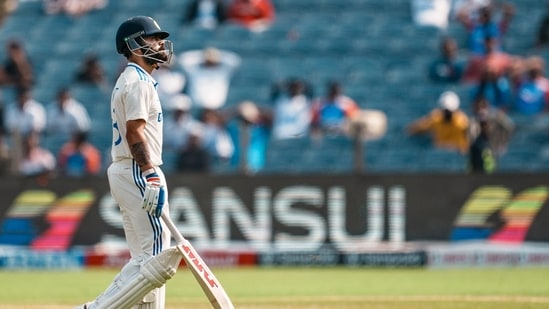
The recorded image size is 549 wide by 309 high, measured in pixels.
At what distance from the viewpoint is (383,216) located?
14.2m

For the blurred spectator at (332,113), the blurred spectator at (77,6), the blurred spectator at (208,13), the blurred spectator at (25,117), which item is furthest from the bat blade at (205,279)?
the blurred spectator at (77,6)

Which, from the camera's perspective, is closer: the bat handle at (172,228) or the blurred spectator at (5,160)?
the bat handle at (172,228)

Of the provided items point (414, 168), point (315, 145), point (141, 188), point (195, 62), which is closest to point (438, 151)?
point (414, 168)

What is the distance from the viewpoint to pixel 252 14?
18141 millimetres

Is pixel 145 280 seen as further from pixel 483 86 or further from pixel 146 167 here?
pixel 483 86

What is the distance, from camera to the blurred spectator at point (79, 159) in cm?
1519

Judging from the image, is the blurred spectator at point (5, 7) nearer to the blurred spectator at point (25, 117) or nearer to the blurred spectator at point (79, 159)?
the blurred spectator at point (25, 117)

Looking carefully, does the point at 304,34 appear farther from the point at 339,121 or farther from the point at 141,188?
the point at 141,188

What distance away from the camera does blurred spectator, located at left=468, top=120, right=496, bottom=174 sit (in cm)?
1389

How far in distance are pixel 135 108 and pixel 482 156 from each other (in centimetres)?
807

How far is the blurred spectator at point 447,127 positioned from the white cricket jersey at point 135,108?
7.79m

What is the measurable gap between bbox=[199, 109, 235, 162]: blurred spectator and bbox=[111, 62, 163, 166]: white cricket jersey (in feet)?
26.8

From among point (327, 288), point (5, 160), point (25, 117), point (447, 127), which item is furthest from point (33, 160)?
point (327, 288)

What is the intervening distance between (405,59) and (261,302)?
Result: 26.8 ft
